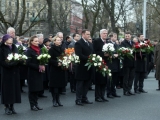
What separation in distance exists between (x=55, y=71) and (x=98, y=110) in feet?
5.71

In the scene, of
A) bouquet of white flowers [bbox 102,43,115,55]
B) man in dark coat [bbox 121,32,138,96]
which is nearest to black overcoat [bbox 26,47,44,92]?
bouquet of white flowers [bbox 102,43,115,55]

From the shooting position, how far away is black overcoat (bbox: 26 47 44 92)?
32.4 ft

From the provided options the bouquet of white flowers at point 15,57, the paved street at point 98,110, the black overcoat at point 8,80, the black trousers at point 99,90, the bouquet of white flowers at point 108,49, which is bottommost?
the paved street at point 98,110

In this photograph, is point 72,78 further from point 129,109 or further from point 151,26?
point 151,26

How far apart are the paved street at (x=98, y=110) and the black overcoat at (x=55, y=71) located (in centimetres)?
74

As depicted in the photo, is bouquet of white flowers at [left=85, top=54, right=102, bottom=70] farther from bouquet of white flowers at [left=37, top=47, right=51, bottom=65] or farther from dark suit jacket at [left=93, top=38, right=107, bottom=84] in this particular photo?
bouquet of white flowers at [left=37, top=47, right=51, bottom=65]

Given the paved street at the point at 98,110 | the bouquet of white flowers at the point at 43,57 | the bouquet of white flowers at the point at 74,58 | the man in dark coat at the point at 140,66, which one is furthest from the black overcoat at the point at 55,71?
the man in dark coat at the point at 140,66

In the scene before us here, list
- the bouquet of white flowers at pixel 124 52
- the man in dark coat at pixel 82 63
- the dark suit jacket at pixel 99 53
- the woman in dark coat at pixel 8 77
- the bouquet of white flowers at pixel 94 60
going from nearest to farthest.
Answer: the woman in dark coat at pixel 8 77, the bouquet of white flowers at pixel 94 60, the man in dark coat at pixel 82 63, the dark suit jacket at pixel 99 53, the bouquet of white flowers at pixel 124 52

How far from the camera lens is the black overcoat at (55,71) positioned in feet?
34.3

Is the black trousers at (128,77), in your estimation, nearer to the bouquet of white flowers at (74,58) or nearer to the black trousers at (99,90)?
the black trousers at (99,90)

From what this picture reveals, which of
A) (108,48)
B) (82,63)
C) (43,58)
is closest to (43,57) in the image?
(43,58)

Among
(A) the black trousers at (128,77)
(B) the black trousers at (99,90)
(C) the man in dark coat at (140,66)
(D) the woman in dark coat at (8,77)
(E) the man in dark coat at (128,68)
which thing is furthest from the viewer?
(C) the man in dark coat at (140,66)

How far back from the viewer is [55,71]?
10555mm

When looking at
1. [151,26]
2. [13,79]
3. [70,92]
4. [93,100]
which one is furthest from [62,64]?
[151,26]
